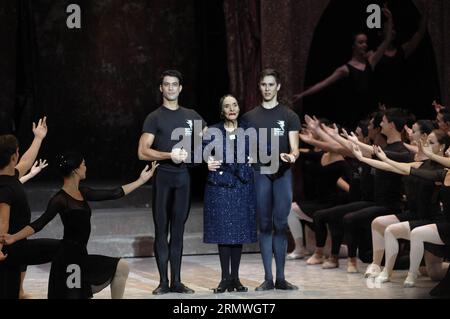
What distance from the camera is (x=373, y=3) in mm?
10789

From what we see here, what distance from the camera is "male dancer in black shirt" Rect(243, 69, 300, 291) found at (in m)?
8.21

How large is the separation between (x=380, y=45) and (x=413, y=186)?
2.47m

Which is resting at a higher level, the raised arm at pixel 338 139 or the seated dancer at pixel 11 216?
the raised arm at pixel 338 139

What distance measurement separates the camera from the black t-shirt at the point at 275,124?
821 cm

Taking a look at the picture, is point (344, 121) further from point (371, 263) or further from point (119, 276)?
point (119, 276)

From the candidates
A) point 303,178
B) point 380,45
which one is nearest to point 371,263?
point 303,178

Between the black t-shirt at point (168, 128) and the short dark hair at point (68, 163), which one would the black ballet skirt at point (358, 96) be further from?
the short dark hair at point (68, 163)

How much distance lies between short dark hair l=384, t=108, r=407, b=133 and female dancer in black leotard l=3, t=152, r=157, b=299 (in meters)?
2.98

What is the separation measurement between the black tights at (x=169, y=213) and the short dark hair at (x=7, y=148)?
1.38 m

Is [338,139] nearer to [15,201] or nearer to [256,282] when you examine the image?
[256,282]

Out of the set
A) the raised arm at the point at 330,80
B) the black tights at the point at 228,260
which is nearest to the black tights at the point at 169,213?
the black tights at the point at 228,260

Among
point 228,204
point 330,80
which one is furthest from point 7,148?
point 330,80

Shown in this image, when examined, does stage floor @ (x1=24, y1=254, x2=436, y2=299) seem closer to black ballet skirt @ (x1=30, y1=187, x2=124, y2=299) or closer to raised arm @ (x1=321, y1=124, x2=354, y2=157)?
raised arm @ (x1=321, y1=124, x2=354, y2=157)

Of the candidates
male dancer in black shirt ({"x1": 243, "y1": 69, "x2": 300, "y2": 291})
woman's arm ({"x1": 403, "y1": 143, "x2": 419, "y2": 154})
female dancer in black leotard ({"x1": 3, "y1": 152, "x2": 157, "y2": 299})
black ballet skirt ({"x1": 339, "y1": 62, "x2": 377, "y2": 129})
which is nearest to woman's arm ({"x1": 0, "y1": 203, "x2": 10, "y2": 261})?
female dancer in black leotard ({"x1": 3, "y1": 152, "x2": 157, "y2": 299})
